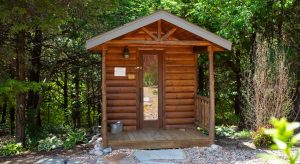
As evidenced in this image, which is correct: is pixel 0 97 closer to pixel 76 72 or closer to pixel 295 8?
pixel 76 72

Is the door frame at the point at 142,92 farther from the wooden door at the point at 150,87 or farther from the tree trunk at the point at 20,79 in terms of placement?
the tree trunk at the point at 20,79

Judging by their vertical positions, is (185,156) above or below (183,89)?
below

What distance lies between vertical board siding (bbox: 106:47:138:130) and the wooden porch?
58 centimetres

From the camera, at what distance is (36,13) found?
24.9ft

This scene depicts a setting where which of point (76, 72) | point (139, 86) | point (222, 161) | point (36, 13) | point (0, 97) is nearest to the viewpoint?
point (222, 161)

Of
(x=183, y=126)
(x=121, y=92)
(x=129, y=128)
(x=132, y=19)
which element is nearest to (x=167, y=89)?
(x=183, y=126)

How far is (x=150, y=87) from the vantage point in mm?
9266

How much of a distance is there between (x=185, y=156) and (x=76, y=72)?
26.1 feet

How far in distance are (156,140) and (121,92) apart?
6.16 ft

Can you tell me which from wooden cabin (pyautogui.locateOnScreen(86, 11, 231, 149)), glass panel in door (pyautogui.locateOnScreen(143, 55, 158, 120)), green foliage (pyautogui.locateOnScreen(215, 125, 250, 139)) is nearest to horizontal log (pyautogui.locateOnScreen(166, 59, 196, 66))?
wooden cabin (pyautogui.locateOnScreen(86, 11, 231, 149))

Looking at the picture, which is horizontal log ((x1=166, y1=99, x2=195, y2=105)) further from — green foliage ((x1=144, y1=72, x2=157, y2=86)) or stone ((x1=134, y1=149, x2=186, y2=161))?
stone ((x1=134, y1=149, x2=186, y2=161))

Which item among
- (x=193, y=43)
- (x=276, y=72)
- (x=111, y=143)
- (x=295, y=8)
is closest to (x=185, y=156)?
(x=111, y=143)

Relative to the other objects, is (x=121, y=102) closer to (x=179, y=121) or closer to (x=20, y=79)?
(x=179, y=121)

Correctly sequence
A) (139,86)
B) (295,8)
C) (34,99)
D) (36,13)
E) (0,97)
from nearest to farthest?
(36,13)
(0,97)
(139,86)
(295,8)
(34,99)
